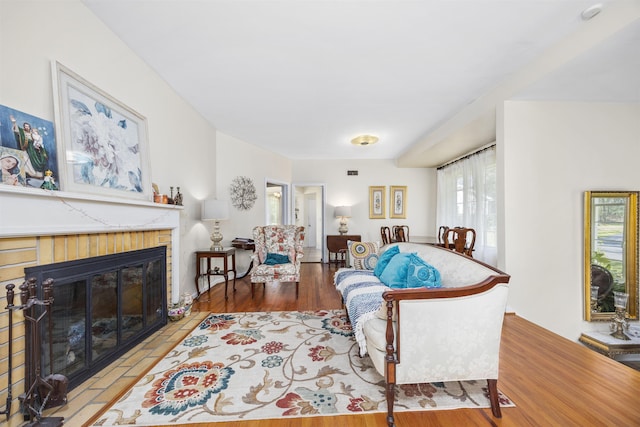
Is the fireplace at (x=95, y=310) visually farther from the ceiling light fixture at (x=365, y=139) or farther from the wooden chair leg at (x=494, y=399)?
the ceiling light fixture at (x=365, y=139)

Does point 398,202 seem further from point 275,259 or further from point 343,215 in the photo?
point 275,259

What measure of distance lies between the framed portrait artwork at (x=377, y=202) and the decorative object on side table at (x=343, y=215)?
25.1 inches

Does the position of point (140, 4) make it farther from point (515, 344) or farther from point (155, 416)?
point (515, 344)

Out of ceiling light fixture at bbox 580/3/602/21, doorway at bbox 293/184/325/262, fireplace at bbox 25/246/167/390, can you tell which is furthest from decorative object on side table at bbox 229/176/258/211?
ceiling light fixture at bbox 580/3/602/21

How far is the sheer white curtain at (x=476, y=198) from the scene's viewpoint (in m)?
4.11

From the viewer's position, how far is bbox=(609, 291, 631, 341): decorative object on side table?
264cm

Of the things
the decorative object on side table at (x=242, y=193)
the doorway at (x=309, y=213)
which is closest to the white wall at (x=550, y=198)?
the decorative object on side table at (x=242, y=193)

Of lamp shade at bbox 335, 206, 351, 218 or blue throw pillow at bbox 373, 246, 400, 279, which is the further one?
lamp shade at bbox 335, 206, 351, 218

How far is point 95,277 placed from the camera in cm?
181

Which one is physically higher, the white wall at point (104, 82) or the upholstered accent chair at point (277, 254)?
the white wall at point (104, 82)

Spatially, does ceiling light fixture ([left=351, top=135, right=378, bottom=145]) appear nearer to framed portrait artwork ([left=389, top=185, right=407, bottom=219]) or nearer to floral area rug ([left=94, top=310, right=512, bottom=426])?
framed portrait artwork ([left=389, top=185, right=407, bottom=219])

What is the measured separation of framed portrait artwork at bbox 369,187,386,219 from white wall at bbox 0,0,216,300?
Answer: 13.0 feet

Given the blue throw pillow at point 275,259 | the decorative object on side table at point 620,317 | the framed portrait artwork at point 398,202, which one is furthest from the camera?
the framed portrait artwork at point 398,202

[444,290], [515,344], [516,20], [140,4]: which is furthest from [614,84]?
[140,4]
